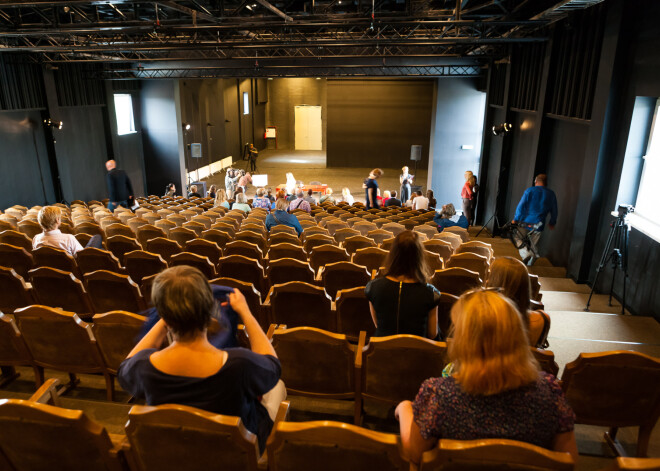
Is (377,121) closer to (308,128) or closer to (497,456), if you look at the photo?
(308,128)

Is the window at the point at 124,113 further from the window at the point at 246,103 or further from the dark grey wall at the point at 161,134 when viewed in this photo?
the window at the point at 246,103

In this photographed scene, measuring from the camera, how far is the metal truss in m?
13.3

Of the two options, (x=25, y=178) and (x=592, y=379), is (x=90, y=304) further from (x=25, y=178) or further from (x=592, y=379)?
(x=25, y=178)

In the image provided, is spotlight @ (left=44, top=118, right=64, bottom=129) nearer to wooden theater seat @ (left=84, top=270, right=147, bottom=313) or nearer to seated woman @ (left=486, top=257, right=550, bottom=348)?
wooden theater seat @ (left=84, top=270, right=147, bottom=313)

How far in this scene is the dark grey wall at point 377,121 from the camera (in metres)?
21.5

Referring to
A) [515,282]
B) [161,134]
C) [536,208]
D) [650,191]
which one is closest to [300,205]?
[536,208]

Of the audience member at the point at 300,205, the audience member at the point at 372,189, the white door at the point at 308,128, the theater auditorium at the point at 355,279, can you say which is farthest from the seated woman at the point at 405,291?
the white door at the point at 308,128

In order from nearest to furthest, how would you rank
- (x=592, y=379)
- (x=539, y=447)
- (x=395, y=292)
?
(x=539, y=447) → (x=592, y=379) → (x=395, y=292)

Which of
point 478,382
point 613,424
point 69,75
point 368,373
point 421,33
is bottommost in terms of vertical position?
point 613,424

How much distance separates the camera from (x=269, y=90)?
28016 mm

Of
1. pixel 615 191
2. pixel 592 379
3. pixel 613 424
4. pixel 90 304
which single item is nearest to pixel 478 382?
pixel 592 379

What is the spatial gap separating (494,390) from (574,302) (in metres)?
4.72

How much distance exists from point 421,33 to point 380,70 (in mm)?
1816

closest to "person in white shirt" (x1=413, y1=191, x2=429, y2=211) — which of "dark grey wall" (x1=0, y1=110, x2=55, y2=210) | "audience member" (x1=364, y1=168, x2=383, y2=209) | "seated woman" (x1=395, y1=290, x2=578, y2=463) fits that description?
"audience member" (x1=364, y1=168, x2=383, y2=209)
